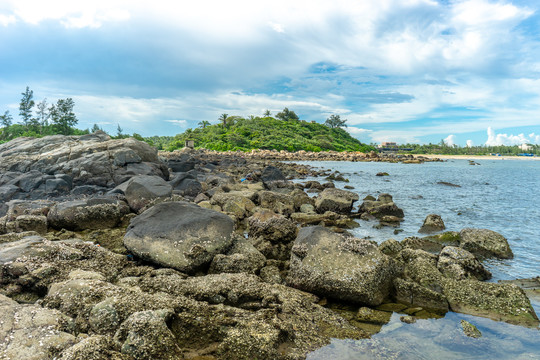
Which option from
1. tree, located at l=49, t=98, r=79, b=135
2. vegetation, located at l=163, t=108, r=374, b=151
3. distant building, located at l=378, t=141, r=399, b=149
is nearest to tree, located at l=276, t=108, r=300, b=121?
vegetation, located at l=163, t=108, r=374, b=151

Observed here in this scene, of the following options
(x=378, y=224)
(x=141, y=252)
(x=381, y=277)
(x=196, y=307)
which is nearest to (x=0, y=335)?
(x=196, y=307)

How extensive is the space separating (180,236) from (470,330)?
18.9ft

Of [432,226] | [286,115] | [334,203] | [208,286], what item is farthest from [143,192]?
[286,115]

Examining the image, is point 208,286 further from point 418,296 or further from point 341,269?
point 418,296

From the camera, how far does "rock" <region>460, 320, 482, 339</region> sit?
527 centimetres

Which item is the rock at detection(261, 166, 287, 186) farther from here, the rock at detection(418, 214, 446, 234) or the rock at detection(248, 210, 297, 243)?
the rock at detection(248, 210, 297, 243)

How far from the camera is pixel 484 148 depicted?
154 meters

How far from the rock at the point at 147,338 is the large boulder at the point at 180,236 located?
2.58 m

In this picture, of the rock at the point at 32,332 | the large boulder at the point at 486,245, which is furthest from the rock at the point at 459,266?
the rock at the point at 32,332

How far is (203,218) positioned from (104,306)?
3.38m

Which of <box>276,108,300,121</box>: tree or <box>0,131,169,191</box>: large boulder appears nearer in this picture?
<box>0,131,169,191</box>: large boulder

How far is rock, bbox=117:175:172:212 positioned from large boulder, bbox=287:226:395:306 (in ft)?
24.3

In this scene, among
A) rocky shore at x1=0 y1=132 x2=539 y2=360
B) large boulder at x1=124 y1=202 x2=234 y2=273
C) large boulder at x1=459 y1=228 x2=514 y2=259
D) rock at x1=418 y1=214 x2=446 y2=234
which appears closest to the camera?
rocky shore at x1=0 y1=132 x2=539 y2=360

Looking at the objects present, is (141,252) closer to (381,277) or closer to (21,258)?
(21,258)
